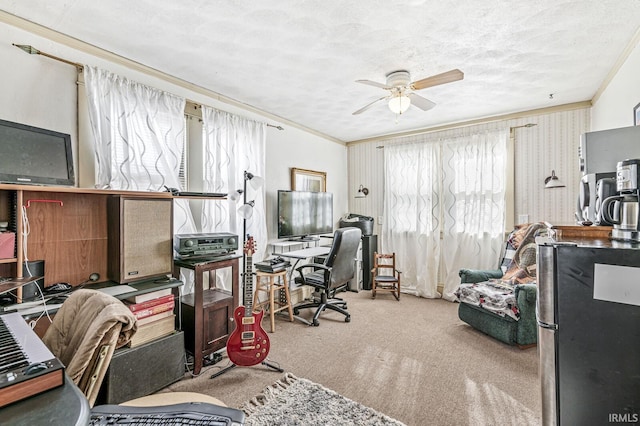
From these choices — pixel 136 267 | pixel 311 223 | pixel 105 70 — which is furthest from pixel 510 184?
pixel 105 70

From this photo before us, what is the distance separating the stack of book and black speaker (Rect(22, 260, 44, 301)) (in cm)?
46

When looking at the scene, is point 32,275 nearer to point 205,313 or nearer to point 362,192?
point 205,313

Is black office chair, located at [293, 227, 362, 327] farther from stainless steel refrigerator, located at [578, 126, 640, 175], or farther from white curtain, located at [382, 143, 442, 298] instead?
stainless steel refrigerator, located at [578, 126, 640, 175]

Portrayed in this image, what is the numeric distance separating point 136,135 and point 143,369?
5.65ft

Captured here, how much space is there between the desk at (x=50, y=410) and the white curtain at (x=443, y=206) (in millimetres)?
4157

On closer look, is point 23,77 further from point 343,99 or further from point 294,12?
point 343,99

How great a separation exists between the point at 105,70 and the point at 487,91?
3.41m

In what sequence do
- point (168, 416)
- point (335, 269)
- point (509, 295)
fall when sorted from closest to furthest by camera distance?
A: point (168, 416) → point (509, 295) → point (335, 269)

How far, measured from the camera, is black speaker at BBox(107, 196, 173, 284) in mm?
1977

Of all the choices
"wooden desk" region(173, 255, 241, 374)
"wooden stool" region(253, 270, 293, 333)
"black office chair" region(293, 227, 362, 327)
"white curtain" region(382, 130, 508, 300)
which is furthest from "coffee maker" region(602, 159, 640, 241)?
"white curtain" region(382, 130, 508, 300)

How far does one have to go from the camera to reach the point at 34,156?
5.68ft

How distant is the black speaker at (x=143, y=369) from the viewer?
1.75 m

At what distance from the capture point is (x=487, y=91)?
298 centimetres

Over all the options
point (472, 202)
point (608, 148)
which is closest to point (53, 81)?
point (608, 148)
